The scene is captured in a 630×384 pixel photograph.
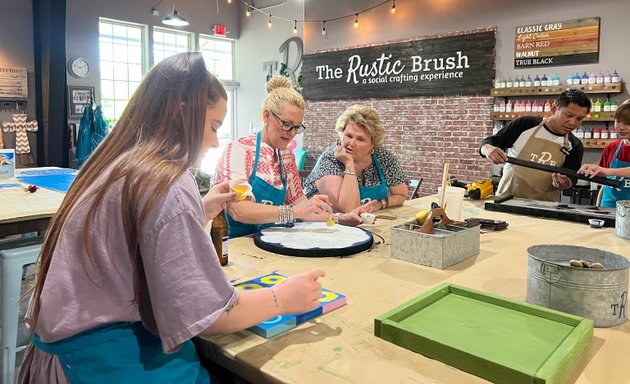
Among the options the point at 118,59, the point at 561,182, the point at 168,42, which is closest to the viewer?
the point at 561,182

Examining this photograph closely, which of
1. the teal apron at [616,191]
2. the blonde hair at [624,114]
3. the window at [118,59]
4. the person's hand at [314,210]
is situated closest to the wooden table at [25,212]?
the person's hand at [314,210]

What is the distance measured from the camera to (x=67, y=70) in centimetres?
762

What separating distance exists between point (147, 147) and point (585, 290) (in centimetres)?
112

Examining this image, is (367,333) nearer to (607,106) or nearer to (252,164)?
(252,164)

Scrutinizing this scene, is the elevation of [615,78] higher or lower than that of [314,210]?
higher

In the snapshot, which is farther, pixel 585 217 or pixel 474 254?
pixel 585 217

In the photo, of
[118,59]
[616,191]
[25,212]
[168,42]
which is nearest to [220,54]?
[168,42]

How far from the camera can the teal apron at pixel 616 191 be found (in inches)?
134

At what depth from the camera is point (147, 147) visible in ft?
3.59

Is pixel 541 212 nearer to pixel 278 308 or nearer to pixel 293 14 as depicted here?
pixel 278 308

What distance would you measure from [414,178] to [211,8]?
530 centimetres

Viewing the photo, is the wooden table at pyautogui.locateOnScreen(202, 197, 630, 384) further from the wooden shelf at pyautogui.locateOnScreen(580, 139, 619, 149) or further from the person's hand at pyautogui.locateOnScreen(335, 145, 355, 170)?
the wooden shelf at pyautogui.locateOnScreen(580, 139, 619, 149)

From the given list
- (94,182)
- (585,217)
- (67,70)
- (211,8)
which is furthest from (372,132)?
(211,8)

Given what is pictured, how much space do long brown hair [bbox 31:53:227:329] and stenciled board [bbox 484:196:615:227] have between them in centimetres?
216
